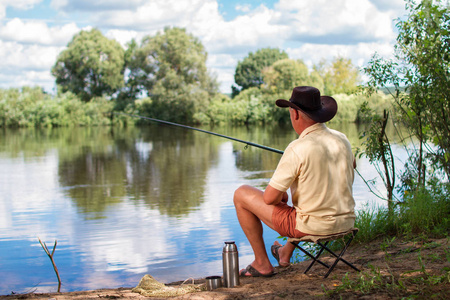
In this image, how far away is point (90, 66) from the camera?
40.7 metres

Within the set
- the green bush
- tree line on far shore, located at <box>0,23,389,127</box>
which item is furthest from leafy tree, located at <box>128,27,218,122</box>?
the green bush

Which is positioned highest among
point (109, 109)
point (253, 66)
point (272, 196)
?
point (253, 66)

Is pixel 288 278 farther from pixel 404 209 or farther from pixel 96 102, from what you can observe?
pixel 96 102

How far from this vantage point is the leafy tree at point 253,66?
5619cm

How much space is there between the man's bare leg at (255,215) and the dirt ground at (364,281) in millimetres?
119

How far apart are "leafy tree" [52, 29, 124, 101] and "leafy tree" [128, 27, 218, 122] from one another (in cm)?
522

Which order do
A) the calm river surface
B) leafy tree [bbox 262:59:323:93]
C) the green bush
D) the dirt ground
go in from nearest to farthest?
the dirt ground < the calm river surface < leafy tree [bbox 262:59:323:93] < the green bush

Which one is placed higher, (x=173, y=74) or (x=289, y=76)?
(x=173, y=74)

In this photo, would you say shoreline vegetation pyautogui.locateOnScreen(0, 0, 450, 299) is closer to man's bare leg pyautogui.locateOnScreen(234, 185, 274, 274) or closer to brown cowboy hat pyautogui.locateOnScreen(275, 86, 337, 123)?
man's bare leg pyautogui.locateOnScreen(234, 185, 274, 274)

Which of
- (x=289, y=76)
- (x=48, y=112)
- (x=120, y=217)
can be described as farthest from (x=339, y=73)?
(x=120, y=217)

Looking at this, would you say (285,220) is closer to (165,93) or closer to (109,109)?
(165,93)

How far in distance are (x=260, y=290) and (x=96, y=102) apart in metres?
35.9

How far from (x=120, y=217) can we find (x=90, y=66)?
3633cm

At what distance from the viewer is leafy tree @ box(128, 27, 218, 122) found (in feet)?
110
